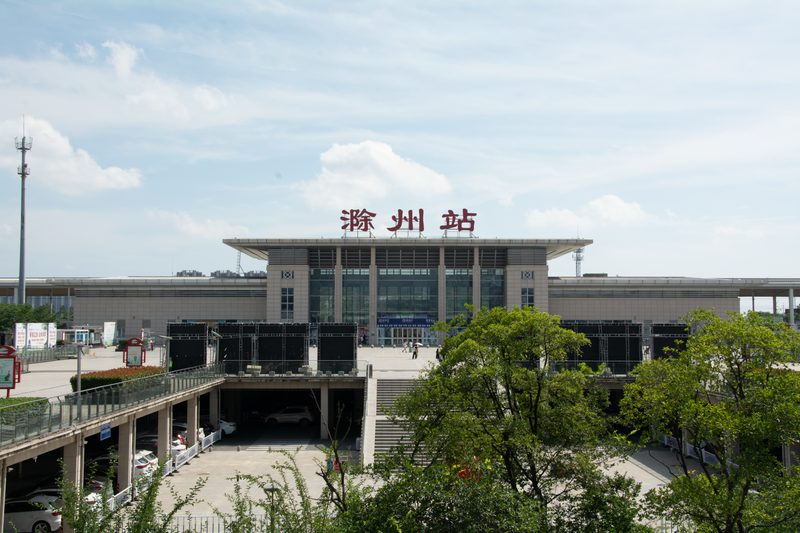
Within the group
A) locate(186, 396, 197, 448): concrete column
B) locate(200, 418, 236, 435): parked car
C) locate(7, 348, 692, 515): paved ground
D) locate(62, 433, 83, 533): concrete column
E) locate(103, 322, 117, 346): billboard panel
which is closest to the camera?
locate(62, 433, 83, 533): concrete column

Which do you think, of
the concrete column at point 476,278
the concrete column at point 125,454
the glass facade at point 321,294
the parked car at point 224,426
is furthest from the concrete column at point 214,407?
the concrete column at point 476,278

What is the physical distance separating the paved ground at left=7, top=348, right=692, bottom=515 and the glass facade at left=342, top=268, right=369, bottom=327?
1819 centimetres

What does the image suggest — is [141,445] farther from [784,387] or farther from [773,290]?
[773,290]

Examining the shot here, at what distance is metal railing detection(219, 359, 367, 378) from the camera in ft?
114

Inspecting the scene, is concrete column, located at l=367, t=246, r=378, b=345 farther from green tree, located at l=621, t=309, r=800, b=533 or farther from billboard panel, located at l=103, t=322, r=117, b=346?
green tree, located at l=621, t=309, r=800, b=533

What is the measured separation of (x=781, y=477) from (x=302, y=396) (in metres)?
33.3

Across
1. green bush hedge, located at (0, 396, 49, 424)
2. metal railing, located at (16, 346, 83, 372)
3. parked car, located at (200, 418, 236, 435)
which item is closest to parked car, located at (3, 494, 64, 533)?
green bush hedge, located at (0, 396, 49, 424)

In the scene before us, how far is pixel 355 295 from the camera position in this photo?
6103cm

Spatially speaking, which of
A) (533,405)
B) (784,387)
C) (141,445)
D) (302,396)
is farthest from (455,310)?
(784,387)

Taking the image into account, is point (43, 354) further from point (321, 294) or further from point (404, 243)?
point (404, 243)

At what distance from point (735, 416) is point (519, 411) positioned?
5.58 metres

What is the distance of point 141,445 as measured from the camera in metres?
29.3

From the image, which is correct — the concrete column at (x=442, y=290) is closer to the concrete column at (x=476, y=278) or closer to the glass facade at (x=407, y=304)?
the glass facade at (x=407, y=304)

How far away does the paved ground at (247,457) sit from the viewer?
23641mm
